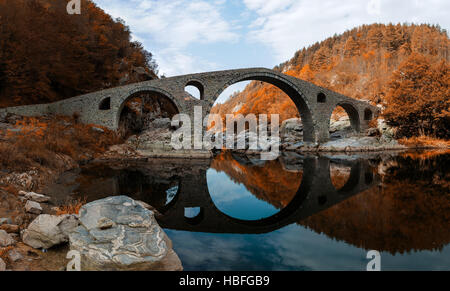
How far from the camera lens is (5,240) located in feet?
10.6

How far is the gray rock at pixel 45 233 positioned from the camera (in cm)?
339

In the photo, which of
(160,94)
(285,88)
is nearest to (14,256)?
(160,94)

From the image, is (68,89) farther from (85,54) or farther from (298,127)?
(298,127)

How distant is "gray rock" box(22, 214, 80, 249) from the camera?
3.39 m

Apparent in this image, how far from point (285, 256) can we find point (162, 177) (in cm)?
828

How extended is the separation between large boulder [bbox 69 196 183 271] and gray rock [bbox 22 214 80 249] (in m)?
0.38

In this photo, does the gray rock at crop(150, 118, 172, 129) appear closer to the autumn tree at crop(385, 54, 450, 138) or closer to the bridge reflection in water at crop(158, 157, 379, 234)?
the bridge reflection in water at crop(158, 157, 379, 234)

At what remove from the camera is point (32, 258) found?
3137 mm

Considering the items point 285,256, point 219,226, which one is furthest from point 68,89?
point 285,256

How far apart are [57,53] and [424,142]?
Result: 115 feet

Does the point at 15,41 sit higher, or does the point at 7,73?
the point at 15,41

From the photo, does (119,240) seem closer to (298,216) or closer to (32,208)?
(32,208)
